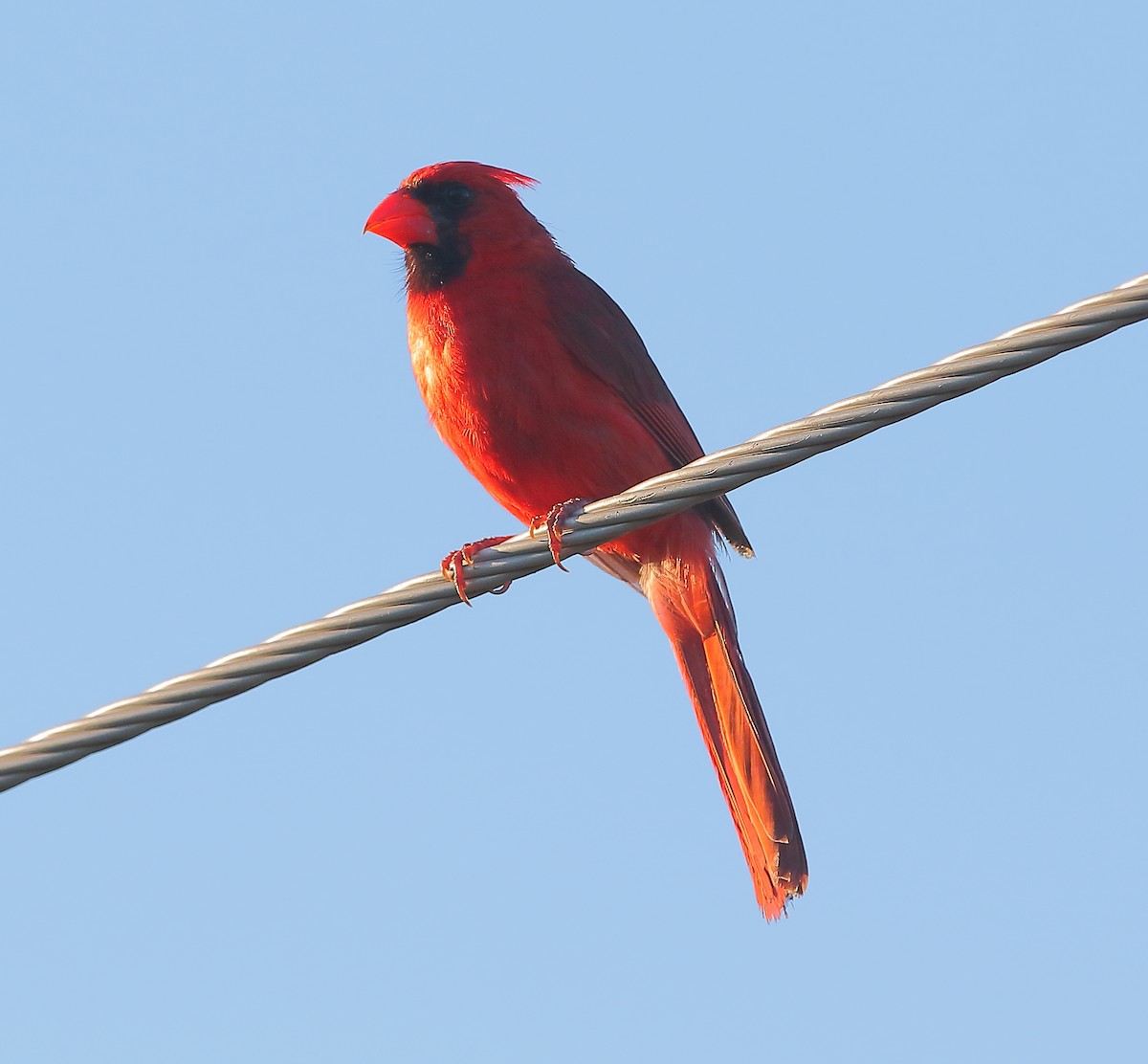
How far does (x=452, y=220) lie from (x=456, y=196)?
12 centimetres

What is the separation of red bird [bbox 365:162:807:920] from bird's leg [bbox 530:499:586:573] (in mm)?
368

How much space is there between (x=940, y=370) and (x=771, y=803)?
90.7 inches

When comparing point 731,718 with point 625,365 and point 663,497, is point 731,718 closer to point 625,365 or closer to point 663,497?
point 625,365

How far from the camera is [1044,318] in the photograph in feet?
8.08

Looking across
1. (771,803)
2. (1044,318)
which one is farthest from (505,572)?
(771,803)

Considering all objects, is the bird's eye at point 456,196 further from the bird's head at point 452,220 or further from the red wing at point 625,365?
the red wing at point 625,365

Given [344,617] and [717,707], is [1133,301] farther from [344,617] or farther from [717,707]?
[717,707]

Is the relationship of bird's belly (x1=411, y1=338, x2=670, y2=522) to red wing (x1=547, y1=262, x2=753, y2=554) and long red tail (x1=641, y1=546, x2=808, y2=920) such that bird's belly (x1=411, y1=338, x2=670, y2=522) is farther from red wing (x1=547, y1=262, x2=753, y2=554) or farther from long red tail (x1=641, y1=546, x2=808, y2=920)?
long red tail (x1=641, y1=546, x2=808, y2=920)

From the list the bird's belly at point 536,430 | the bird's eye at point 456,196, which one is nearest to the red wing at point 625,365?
the bird's belly at point 536,430

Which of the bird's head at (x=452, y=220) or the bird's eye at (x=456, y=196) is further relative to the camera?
the bird's eye at (x=456, y=196)

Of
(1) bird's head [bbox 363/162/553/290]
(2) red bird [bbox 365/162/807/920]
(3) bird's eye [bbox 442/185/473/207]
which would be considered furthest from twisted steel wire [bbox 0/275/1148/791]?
(3) bird's eye [bbox 442/185/473/207]

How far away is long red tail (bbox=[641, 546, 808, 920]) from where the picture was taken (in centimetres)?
455

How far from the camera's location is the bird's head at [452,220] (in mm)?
4805

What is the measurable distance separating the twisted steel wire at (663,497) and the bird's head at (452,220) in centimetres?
204
